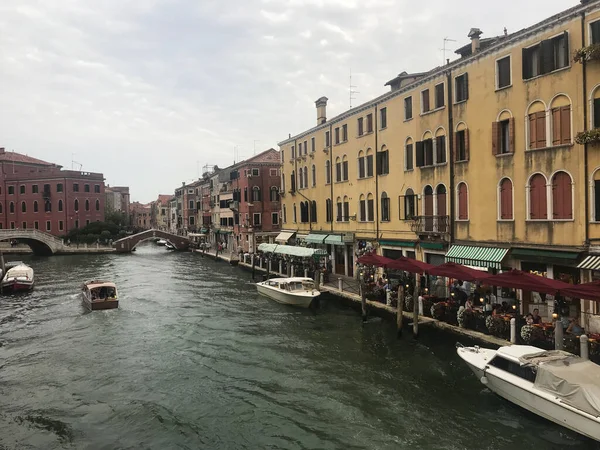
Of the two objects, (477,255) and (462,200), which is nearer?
(477,255)

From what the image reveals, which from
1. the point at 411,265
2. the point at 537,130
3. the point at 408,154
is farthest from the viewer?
the point at 408,154

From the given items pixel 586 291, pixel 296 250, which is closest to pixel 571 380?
pixel 586 291

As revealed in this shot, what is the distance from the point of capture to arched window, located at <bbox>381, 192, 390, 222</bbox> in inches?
1067

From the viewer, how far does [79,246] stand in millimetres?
66688

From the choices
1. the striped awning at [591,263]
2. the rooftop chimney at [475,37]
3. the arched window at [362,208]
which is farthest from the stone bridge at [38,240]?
the striped awning at [591,263]

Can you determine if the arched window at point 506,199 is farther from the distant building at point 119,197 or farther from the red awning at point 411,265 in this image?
the distant building at point 119,197

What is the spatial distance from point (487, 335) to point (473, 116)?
9450 mm

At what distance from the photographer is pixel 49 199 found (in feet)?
239

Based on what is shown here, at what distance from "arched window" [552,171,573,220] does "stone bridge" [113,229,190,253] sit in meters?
61.5

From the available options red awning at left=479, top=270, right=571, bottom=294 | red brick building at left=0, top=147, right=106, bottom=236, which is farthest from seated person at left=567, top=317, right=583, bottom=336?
red brick building at left=0, top=147, right=106, bottom=236

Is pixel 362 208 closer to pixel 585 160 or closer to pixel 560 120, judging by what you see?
pixel 560 120

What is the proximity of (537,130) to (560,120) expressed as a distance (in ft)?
3.22

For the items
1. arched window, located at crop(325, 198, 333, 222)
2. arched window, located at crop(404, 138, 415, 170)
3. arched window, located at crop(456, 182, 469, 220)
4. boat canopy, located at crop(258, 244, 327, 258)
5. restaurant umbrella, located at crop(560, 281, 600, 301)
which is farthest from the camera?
arched window, located at crop(325, 198, 333, 222)

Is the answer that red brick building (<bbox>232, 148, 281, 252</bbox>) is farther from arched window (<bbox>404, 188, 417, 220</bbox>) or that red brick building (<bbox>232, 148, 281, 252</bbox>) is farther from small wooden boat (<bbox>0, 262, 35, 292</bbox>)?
arched window (<bbox>404, 188, 417, 220</bbox>)
